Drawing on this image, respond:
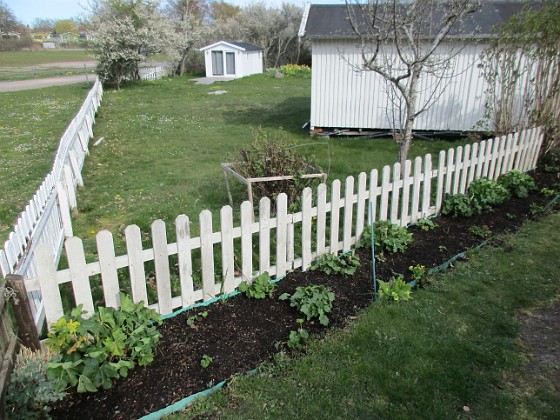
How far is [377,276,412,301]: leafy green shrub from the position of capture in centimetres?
375

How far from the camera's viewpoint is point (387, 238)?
15.2 feet

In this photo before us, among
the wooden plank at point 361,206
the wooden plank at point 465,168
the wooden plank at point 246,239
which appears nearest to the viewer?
the wooden plank at point 246,239

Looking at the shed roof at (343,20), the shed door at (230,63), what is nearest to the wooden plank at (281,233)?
the shed roof at (343,20)

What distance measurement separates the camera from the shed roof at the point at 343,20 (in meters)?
10.2

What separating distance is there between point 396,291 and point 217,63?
98.3 feet

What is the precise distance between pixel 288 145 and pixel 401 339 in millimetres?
3312

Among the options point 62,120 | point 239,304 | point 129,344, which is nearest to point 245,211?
point 239,304

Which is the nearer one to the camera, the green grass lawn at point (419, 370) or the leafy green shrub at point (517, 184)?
the green grass lawn at point (419, 370)

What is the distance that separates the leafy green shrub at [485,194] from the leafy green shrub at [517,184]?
1.28 feet

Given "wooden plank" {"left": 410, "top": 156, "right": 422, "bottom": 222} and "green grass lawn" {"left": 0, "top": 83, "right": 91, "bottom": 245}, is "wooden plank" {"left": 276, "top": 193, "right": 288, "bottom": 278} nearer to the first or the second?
"wooden plank" {"left": 410, "top": 156, "right": 422, "bottom": 222}

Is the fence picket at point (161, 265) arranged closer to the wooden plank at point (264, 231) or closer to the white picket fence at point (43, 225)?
the white picket fence at point (43, 225)

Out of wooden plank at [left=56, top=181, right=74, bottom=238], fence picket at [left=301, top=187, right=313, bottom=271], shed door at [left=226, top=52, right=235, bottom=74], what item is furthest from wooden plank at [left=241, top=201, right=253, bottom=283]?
shed door at [left=226, top=52, right=235, bottom=74]

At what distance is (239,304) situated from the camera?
3701 mm

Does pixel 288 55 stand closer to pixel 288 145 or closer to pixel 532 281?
pixel 288 145
